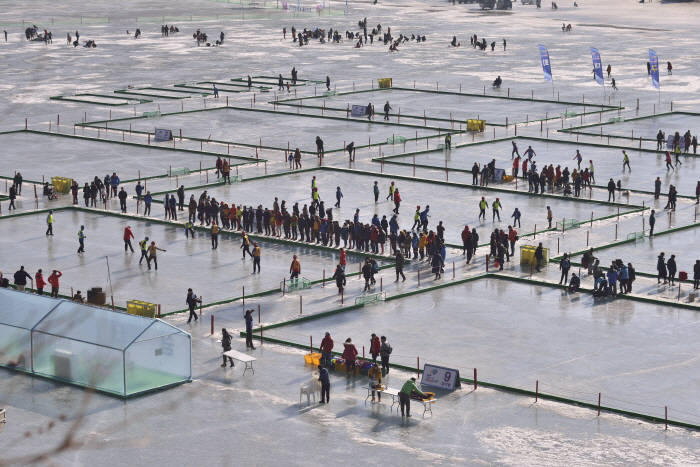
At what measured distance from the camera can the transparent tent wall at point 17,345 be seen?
38.4 meters

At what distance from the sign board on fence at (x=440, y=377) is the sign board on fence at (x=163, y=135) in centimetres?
4822

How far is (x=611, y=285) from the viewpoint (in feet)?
156

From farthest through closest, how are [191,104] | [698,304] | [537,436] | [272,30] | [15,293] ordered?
[272,30] → [191,104] → [698,304] → [15,293] → [537,436]

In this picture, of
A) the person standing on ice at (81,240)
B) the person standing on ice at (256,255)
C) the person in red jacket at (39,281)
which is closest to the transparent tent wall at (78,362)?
the person in red jacket at (39,281)

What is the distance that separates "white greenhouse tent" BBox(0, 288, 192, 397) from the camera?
121 ft

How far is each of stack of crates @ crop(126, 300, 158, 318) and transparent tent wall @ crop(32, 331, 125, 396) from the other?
5554 mm

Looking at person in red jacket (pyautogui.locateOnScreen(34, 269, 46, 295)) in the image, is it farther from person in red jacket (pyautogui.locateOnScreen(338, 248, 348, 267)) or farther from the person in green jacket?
the person in green jacket

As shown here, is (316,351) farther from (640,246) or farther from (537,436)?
(640,246)

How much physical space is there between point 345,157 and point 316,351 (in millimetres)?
37342

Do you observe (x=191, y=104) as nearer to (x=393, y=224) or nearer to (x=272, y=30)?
(x=393, y=224)

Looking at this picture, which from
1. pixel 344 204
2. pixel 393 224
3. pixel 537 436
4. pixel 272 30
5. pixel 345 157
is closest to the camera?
pixel 537 436

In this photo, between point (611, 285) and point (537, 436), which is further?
point (611, 285)

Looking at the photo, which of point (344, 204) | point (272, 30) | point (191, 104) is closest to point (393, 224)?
point (344, 204)

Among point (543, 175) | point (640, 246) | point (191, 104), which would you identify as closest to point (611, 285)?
point (640, 246)
